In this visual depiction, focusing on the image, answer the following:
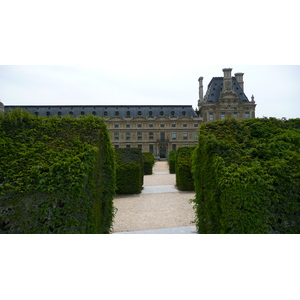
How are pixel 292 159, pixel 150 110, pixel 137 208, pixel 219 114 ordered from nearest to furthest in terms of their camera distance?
pixel 292 159
pixel 137 208
pixel 219 114
pixel 150 110

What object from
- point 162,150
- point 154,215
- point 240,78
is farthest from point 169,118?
point 154,215

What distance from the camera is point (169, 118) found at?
53.7 m

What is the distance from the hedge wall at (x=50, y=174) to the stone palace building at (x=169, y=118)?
48573mm

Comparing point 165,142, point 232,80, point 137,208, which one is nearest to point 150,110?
point 165,142

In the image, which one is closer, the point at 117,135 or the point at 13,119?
the point at 13,119

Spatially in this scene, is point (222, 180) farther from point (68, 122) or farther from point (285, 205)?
point (68, 122)

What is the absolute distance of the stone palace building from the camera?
→ 51938 millimetres

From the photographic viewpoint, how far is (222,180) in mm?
2695

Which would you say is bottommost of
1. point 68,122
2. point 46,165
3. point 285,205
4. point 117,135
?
point 285,205

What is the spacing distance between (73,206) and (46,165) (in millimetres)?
637

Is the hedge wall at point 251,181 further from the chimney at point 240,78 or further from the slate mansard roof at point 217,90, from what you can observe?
the chimney at point 240,78

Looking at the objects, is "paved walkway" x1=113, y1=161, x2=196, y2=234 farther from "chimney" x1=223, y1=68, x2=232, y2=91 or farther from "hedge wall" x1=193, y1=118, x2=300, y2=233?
"chimney" x1=223, y1=68, x2=232, y2=91

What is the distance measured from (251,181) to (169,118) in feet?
170

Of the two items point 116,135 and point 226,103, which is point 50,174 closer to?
point 116,135
